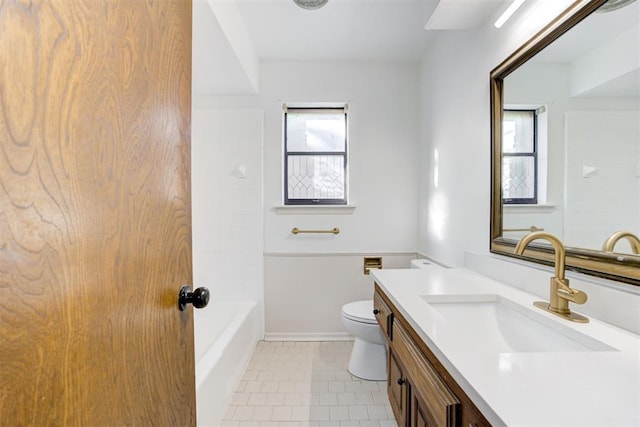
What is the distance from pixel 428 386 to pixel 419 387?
0.34ft

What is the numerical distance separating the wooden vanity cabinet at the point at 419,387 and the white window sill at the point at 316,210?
1220mm

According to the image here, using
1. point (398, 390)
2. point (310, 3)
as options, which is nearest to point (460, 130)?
point (310, 3)

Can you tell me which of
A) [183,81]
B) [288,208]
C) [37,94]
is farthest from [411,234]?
[37,94]

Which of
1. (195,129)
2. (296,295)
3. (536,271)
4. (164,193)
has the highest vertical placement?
(195,129)

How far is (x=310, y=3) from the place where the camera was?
6.23 feet

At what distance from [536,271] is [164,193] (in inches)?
51.4

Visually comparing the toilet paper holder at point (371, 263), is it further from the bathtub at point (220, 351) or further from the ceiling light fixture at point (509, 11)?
the ceiling light fixture at point (509, 11)

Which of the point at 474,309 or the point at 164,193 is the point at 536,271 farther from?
the point at 164,193

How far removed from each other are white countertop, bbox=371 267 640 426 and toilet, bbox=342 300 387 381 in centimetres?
110

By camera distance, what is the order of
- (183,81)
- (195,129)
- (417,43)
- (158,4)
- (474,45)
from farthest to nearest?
(195,129) < (417,43) < (474,45) < (183,81) < (158,4)

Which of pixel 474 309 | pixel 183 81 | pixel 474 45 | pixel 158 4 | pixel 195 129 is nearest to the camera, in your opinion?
pixel 158 4

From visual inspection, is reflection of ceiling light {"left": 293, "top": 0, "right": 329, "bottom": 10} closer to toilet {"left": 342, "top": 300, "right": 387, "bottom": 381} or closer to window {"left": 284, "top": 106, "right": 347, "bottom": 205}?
window {"left": 284, "top": 106, "right": 347, "bottom": 205}

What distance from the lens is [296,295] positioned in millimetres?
2740

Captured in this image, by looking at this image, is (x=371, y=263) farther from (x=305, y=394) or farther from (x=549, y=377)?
(x=549, y=377)
